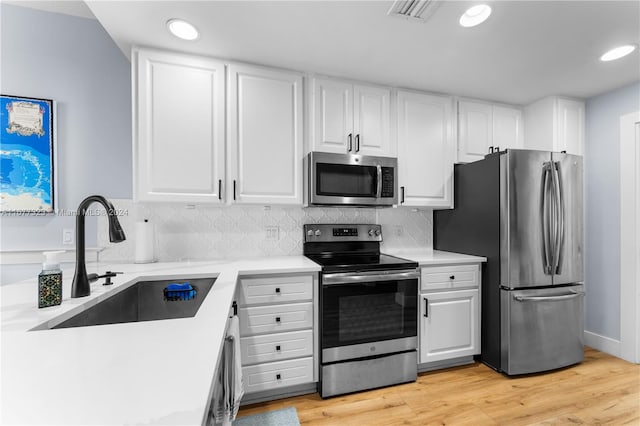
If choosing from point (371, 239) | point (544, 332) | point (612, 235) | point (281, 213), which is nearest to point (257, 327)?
point (281, 213)

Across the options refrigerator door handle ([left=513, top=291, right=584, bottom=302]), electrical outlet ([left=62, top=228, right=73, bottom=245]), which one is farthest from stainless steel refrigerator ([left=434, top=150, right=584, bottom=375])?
electrical outlet ([left=62, top=228, right=73, bottom=245])

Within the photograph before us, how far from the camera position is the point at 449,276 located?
7.57ft

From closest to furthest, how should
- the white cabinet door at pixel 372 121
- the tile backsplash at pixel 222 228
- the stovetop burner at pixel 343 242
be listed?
1. the tile backsplash at pixel 222 228
2. the white cabinet door at pixel 372 121
3. the stovetop burner at pixel 343 242

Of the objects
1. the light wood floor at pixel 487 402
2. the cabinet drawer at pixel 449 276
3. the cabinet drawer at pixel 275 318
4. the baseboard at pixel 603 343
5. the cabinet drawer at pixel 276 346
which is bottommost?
the light wood floor at pixel 487 402

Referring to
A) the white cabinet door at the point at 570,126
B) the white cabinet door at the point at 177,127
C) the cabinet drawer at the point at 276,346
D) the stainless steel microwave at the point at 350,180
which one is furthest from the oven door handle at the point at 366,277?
the white cabinet door at the point at 570,126

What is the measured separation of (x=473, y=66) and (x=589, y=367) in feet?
8.55

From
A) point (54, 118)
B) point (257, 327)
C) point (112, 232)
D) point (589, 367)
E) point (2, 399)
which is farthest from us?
point (589, 367)

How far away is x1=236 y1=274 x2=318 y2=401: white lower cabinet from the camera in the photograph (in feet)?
6.09

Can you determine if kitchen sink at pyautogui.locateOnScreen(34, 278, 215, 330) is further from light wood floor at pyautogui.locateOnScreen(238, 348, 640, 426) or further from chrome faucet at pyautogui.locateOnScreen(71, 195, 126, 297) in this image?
light wood floor at pyautogui.locateOnScreen(238, 348, 640, 426)

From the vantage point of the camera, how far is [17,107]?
1.97 m

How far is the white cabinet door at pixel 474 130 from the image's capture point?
8.79ft

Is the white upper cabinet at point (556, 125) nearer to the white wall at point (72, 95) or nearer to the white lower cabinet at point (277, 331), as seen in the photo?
the white lower cabinet at point (277, 331)

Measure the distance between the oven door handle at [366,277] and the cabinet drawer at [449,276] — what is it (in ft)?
0.53

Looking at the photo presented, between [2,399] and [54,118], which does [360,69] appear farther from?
[2,399]
